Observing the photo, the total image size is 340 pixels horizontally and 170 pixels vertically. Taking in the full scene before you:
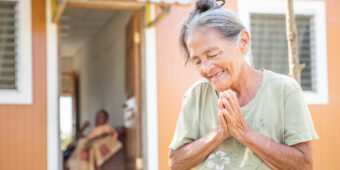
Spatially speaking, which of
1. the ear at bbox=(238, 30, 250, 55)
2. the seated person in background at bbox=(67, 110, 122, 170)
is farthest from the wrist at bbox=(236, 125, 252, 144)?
the seated person in background at bbox=(67, 110, 122, 170)

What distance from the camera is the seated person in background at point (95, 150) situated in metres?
7.57

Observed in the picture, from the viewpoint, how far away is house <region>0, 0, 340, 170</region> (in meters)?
5.80

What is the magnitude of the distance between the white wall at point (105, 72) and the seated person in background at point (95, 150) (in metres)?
1.24

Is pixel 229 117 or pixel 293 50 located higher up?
pixel 293 50

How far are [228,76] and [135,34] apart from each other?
4818mm

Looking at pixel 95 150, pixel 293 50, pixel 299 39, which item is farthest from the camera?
pixel 95 150

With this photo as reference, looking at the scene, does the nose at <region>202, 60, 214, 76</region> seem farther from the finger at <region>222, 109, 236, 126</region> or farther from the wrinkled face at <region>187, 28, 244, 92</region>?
the finger at <region>222, 109, 236, 126</region>

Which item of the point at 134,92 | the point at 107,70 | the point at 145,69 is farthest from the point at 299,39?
the point at 107,70

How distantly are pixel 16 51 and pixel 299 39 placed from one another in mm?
3687

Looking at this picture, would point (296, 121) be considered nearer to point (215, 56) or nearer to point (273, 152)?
point (273, 152)

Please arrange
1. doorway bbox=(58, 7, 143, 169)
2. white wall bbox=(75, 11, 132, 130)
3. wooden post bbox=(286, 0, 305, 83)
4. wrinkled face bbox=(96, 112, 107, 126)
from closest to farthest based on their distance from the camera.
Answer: wooden post bbox=(286, 0, 305, 83), doorway bbox=(58, 7, 143, 169), wrinkled face bbox=(96, 112, 107, 126), white wall bbox=(75, 11, 132, 130)

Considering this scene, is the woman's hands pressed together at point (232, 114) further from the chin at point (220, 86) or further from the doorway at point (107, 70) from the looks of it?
the doorway at point (107, 70)

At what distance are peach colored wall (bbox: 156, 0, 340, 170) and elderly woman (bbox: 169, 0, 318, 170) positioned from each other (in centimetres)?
425

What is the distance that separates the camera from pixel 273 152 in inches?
60.7
